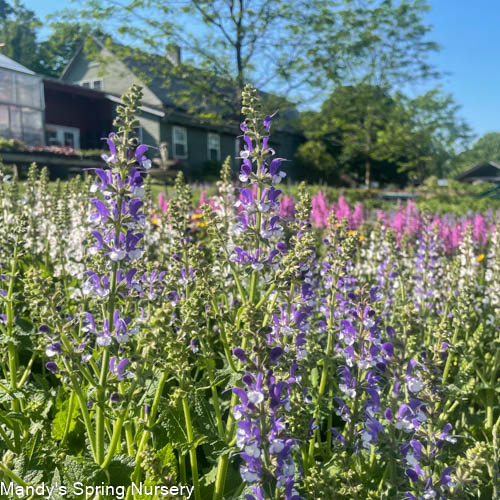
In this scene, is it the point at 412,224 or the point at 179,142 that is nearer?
the point at 412,224

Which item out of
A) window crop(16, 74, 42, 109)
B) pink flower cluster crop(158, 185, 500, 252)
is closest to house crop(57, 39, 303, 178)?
window crop(16, 74, 42, 109)

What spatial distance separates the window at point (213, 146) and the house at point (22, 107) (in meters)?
12.1

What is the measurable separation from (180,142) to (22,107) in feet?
34.2

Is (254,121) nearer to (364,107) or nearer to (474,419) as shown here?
(474,419)

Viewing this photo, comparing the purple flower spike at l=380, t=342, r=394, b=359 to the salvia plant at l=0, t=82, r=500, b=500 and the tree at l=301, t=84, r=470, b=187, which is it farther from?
the tree at l=301, t=84, r=470, b=187

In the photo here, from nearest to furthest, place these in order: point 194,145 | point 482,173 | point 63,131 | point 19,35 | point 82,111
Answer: point 63,131, point 82,111, point 194,145, point 19,35, point 482,173

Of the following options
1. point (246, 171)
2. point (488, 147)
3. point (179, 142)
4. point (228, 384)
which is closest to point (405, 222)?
point (246, 171)

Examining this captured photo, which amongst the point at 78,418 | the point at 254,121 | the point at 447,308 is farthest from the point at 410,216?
the point at 78,418

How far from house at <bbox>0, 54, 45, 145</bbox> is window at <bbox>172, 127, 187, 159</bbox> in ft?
28.6

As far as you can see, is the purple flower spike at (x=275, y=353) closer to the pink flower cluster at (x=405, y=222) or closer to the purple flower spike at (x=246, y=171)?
the purple flower spike at (x=246, y=171)

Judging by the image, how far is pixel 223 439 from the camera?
7.07 ft

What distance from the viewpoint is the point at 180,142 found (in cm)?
3412

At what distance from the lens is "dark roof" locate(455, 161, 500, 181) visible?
65.9 metres

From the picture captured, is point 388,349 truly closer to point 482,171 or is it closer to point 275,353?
point 275,353
